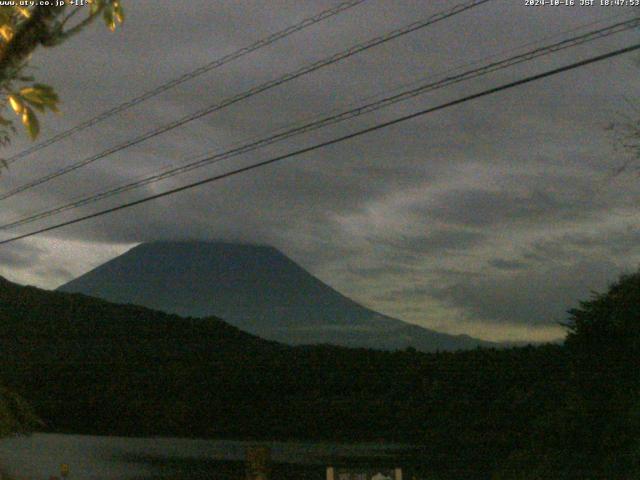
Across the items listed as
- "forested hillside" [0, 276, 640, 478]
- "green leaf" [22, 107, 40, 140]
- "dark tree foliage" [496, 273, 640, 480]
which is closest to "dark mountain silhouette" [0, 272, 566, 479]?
"forested hillside" [0, 276, 640, 478]

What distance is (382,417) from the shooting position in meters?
33.3

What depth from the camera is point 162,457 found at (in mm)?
35719

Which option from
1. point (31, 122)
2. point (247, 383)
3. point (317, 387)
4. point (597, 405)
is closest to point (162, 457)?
point (247, 383)

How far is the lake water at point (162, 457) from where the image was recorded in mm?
29250

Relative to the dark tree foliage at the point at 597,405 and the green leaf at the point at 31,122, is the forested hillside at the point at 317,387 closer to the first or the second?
the dark tree foliage at the point at 597,405

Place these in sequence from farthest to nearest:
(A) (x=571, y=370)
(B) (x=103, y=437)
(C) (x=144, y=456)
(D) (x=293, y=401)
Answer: (B) (x=103, y=437), (D) (x=293, y=401), (C) (x=144, y=456), (A) (x=571, y=370)

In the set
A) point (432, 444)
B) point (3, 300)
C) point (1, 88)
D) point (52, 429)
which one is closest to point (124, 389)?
point (52, 429)

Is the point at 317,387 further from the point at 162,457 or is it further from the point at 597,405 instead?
the point at 597,405

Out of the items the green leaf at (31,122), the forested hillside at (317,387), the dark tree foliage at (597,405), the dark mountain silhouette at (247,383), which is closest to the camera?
the green leaf at (31,122)

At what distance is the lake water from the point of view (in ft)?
96.0

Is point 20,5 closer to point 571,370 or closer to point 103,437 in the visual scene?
point 571,370

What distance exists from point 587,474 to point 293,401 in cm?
2340

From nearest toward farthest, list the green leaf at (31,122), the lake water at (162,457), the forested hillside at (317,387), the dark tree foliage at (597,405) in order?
the green leaf at (31,122), the dark tree foliage at (597,405), the forested hillside at (317,387), the lake water at (162,457)

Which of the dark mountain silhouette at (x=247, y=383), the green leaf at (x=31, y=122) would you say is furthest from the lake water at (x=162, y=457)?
the green leaf at (x=31, y=122)
